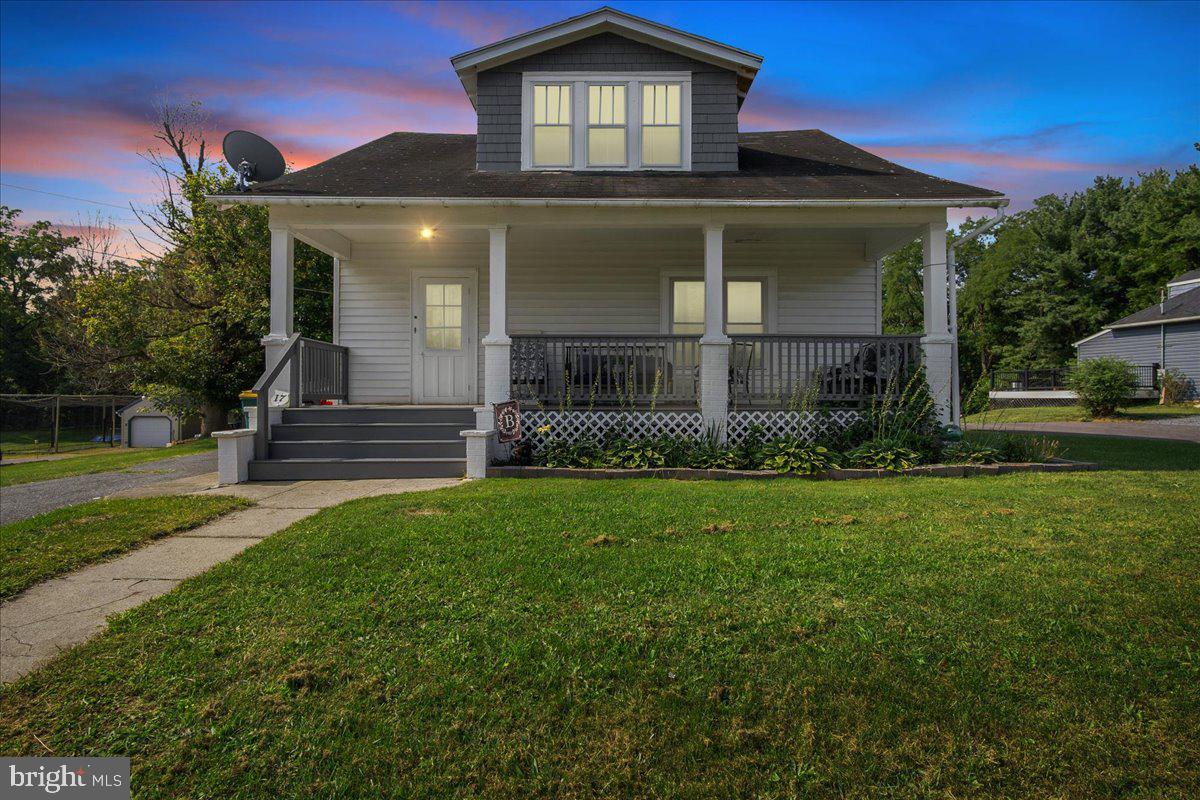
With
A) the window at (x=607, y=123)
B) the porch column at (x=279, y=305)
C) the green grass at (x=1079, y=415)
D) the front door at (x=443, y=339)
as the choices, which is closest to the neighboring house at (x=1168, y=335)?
the green grass at (x=1079, y=415)

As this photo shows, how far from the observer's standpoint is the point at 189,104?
21688 mm

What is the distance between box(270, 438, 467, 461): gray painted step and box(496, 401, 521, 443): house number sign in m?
0.56

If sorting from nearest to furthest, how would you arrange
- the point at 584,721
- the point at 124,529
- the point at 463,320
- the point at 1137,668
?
the point at 584,721
the point at 1137,668
the point at 124,529
the point at 463,320

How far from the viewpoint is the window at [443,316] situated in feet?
35.9

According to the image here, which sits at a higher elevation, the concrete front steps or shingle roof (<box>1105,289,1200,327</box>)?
shingle roof (<box>1105,289,1200,327</box>)

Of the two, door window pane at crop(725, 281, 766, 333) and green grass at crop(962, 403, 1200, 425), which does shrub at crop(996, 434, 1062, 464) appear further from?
green grass at crop(962, 403, 1200, 425)

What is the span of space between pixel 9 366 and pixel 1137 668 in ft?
163

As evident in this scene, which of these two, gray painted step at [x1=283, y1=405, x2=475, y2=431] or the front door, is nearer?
gray painted step at [x1=283, y1=405, x2=475, y2=431]

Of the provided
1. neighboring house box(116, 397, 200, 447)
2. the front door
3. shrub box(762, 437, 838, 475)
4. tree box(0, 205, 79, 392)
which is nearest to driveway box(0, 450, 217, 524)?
the front door

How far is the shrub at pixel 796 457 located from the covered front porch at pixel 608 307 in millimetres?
937

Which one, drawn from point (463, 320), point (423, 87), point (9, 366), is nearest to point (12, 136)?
point (423, 87)

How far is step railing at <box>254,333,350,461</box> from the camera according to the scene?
8.09 m

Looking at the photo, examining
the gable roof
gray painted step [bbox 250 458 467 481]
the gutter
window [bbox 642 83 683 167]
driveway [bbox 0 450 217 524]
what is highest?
the gable roof

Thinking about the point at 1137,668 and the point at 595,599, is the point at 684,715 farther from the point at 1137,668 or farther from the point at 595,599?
the point at 1137,668
